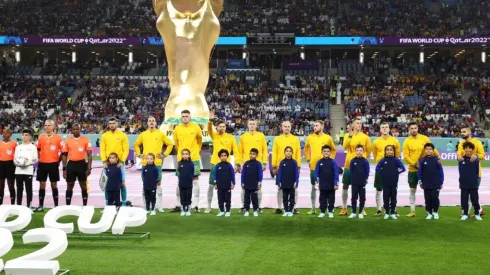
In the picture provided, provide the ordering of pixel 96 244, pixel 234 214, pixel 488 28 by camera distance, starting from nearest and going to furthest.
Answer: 1. pixel 96 244
2. pixel 234 214
3. pixel 488 28

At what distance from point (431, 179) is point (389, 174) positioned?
0.77 metres

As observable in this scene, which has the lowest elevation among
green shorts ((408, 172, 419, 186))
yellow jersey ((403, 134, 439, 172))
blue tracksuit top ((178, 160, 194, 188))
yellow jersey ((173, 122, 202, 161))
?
green shorts ((408, 172, 419, 186))

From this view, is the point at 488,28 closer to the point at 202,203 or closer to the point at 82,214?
the point at 202,203

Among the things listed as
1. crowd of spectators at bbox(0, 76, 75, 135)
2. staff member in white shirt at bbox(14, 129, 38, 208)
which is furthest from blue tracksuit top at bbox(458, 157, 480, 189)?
crowd of spectators at bbox(0, 76, 75, 135)

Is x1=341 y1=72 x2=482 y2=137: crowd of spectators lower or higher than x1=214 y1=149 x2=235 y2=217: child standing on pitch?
higher

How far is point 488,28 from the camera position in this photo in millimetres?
51125

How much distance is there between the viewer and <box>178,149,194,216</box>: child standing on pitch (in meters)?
13.2

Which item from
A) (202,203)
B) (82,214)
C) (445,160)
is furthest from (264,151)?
(445,160)

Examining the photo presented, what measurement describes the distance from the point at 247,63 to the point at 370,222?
41.7 meters

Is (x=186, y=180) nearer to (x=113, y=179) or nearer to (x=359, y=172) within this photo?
(x=113, y=179)

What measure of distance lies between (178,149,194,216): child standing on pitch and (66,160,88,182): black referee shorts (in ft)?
6.27

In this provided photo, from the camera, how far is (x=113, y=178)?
13172 millimetres

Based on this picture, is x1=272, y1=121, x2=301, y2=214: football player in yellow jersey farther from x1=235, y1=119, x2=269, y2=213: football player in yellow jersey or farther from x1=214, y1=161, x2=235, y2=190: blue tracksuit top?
x1=214, y1=161, x2=235, y2=190: blue tracksuit top

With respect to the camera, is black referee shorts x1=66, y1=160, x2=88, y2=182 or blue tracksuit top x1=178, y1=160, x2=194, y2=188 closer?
blue tracksuit top x1=178, y1=160, x2=194, y2=188
